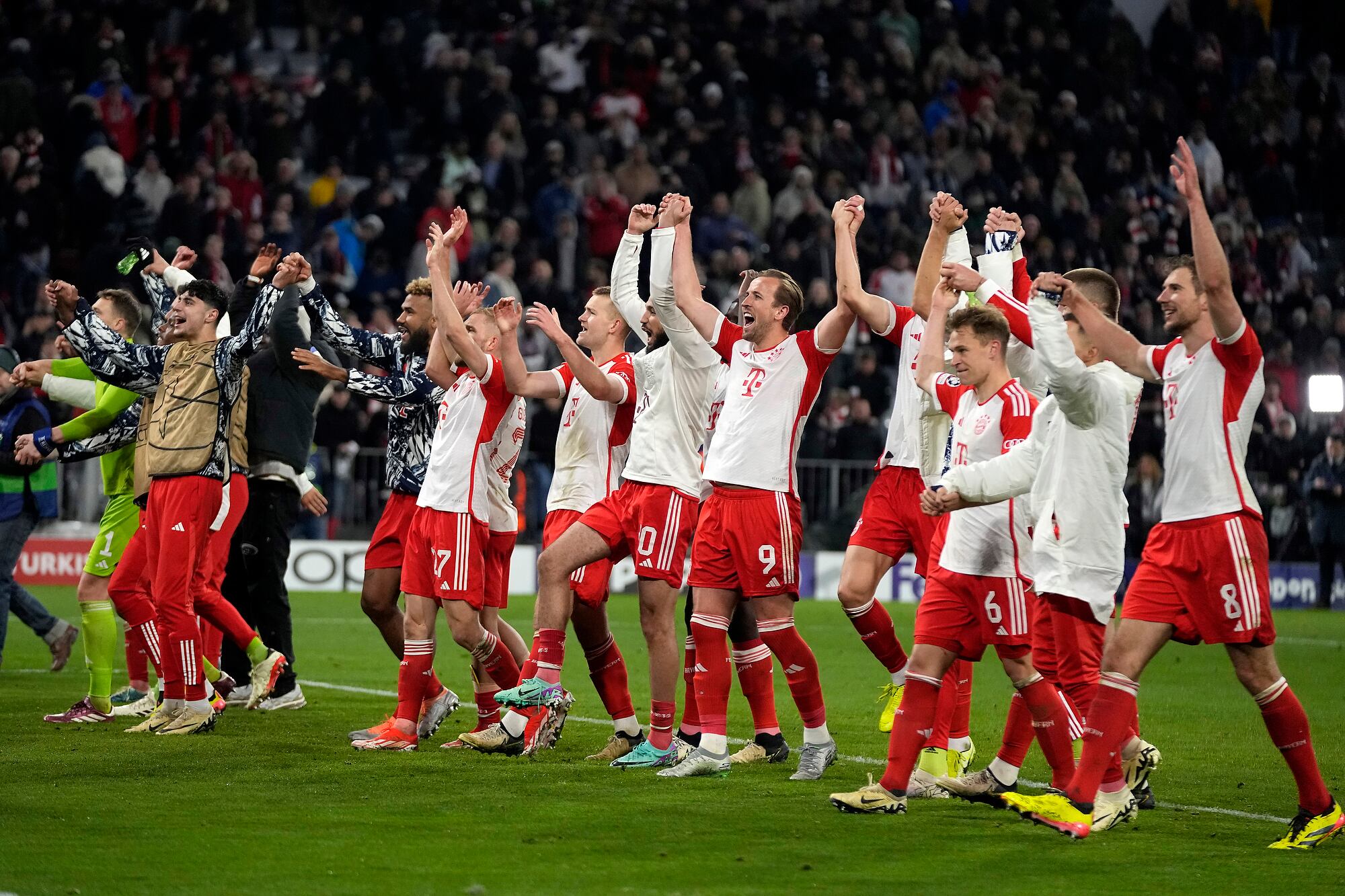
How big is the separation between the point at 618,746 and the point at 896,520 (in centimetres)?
189

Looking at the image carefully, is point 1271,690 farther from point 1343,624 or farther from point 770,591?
point 1343,624

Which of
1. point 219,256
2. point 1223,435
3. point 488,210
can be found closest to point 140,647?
point 1223,435

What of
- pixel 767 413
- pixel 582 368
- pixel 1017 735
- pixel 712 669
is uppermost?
pixel 582 368

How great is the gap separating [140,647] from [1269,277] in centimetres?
1989

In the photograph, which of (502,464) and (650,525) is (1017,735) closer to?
(650,525)

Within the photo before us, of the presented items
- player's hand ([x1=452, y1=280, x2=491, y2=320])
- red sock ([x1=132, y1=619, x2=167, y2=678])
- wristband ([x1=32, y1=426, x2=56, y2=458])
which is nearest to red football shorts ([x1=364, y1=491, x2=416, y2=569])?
player's hand ([x1=452, y1=280, x2=491, y2=320])

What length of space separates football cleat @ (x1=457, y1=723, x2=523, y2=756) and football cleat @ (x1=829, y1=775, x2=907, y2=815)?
2385mm

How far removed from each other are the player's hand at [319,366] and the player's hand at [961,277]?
4.06 m

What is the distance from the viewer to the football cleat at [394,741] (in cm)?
872

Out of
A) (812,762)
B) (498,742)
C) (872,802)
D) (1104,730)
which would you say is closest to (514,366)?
(498,742)

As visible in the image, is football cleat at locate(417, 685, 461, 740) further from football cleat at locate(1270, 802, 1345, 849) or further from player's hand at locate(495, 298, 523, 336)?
football cleat at locate(1270, 802, 1345, 849)

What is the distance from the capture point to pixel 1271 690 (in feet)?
21.3

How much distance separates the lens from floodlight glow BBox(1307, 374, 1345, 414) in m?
21.4

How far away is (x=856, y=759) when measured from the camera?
8742 millimetres
